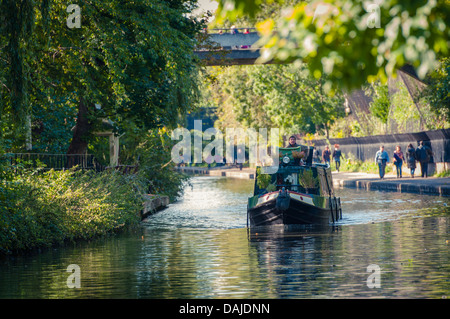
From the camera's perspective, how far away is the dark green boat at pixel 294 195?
68.4 ft

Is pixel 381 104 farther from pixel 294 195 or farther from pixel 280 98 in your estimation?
pixel 294 195

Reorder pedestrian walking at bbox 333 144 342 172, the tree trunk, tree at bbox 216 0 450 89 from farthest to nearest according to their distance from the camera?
pedestrian walking at bbox 333 144 342 172
the tree trunk
tree at bbox 216 0 450 89

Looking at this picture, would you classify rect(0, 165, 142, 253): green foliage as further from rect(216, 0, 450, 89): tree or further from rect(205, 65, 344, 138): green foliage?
rect(205, 65, 344, 138): green foliage

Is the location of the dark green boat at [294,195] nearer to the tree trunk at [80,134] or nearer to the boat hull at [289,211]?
the boat hull at [289,211]

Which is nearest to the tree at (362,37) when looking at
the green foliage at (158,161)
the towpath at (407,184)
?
the green foliage at (158,161)

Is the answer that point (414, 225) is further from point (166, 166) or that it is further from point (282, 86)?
point (282, 86)

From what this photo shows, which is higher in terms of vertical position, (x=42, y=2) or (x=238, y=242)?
(x=42, y=2)

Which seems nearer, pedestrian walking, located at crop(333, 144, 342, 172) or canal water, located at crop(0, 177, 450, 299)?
canal water, located at crop(0, 177, 450, 299)

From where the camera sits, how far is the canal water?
37.0ft

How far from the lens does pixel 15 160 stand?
19359mm

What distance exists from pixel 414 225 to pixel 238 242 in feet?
16.9

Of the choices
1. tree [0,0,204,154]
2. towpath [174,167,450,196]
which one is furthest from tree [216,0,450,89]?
towpath [174,167,450,196]

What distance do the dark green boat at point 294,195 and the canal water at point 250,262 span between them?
0.35m
